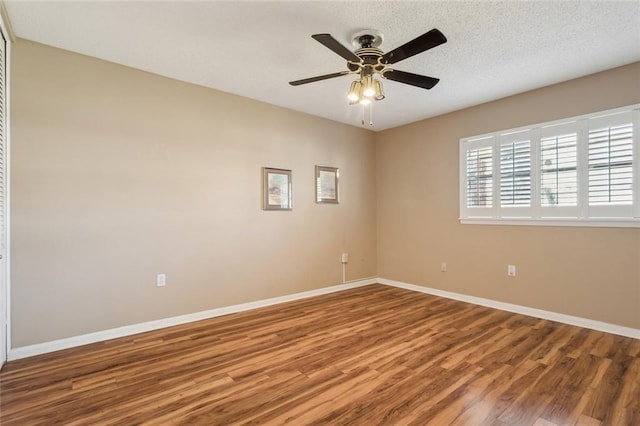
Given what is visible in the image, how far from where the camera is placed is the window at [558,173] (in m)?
3.03

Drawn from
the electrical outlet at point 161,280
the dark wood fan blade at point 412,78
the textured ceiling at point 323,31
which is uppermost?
the textured ceiling at point 323,31

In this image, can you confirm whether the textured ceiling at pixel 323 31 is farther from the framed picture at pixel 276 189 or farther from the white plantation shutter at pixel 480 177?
the framed picture at pixel 276 189

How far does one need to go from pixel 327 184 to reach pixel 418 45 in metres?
2.85

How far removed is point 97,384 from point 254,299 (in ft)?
6.25

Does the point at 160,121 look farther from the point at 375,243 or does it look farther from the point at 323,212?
the point at 375,243

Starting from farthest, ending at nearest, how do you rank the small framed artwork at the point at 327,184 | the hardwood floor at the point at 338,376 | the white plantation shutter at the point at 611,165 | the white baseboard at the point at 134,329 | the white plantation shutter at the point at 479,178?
the small framed artwork at the point at 327,184 < the white plantation shutter at the point at 479,178 < the white plantation shutter at the point at 611,165 < the white baseboard at the point at 134,329 < the hardwood floor at the point at 338,376

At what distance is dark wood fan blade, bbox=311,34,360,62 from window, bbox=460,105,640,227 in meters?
2.62

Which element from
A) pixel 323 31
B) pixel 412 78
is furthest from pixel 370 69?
pixel 323 31

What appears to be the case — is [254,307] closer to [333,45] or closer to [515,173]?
[333,45]

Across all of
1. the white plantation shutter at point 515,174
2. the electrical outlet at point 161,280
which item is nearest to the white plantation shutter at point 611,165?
the white plantation shutter at point 515,174

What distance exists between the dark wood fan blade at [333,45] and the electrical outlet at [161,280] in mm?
2706

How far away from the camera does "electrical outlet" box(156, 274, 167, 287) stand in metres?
3.25

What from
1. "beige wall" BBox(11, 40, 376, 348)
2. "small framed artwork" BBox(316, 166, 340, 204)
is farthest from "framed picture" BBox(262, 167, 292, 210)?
"small framed artwork" BBox(316, 166, 340, 204)

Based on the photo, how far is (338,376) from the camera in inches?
89.9
